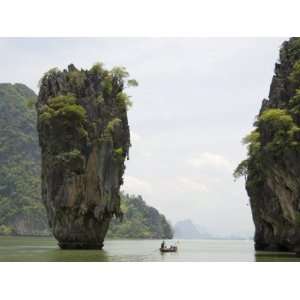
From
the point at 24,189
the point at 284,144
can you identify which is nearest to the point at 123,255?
the point at 284,144

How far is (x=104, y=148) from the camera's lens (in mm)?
46312

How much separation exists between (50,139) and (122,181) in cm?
780

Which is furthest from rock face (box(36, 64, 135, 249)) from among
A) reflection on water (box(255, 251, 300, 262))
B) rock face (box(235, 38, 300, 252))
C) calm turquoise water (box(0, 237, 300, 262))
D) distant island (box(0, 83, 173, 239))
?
distant island (box(0, 83, 173, 239))

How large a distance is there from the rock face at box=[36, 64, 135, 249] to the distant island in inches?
3472

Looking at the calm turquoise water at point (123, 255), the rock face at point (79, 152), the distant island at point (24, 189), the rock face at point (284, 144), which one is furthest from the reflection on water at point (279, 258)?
the distant island at point (24, 189)

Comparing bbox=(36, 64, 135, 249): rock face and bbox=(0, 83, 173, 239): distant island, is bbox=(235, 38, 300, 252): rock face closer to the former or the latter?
bbox=(36, 64, 135, 249): rock face

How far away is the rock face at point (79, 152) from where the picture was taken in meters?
45.1

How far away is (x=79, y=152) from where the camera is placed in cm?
4519

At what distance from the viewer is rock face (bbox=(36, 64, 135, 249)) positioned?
Answer: 45.1 metres

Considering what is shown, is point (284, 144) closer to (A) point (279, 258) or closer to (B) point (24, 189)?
(A) point (279, 258)

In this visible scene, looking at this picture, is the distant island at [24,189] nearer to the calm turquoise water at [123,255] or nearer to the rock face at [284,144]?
the calm turquoise water at [123,255]
